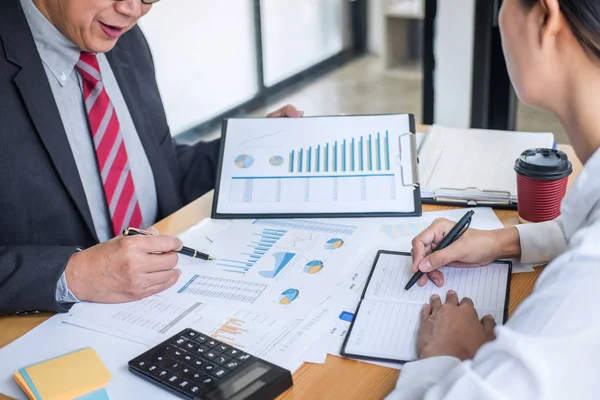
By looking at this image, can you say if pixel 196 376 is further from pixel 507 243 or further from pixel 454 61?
pixel 454 61

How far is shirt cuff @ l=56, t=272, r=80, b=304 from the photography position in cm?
121

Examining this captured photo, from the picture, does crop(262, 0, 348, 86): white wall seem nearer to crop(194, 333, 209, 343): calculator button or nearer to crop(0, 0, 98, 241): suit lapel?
crop(0, 0, 98, 241): suit lapel

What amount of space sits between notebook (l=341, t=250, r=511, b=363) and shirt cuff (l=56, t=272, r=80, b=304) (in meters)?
0.47

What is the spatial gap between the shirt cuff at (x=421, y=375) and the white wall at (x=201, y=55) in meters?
2.71

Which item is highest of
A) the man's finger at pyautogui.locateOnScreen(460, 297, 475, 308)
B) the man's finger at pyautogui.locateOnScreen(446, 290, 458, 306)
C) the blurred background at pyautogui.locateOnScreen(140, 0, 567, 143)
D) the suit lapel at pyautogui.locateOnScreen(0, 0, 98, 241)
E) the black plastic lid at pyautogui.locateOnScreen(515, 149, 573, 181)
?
the suit lapel at pyautogui.locateOnScreen(0, 0, 98, 241)

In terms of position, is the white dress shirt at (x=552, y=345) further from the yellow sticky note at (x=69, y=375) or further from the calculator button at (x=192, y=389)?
the yellow sticky note at (x=69, y=375)

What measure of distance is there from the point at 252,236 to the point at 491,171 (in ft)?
1.80

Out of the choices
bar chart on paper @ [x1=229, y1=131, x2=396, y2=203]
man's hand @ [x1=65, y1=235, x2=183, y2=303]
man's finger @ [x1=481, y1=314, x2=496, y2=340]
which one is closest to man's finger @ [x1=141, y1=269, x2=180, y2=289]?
man's hand @ [x1=65, y1=235, x2=183, y2=303]

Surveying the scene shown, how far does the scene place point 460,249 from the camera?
121 centimetres

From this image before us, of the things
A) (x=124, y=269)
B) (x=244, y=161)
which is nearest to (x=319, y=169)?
(x=244, y=161)

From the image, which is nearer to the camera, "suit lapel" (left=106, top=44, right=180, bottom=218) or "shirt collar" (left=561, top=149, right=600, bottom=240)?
"shirt collar" (left=561, top=149, right=600, bottom=240)

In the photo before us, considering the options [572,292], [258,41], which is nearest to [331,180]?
[572,292]

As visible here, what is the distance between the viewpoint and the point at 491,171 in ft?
5.21

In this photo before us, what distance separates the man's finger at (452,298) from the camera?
1.10 m
